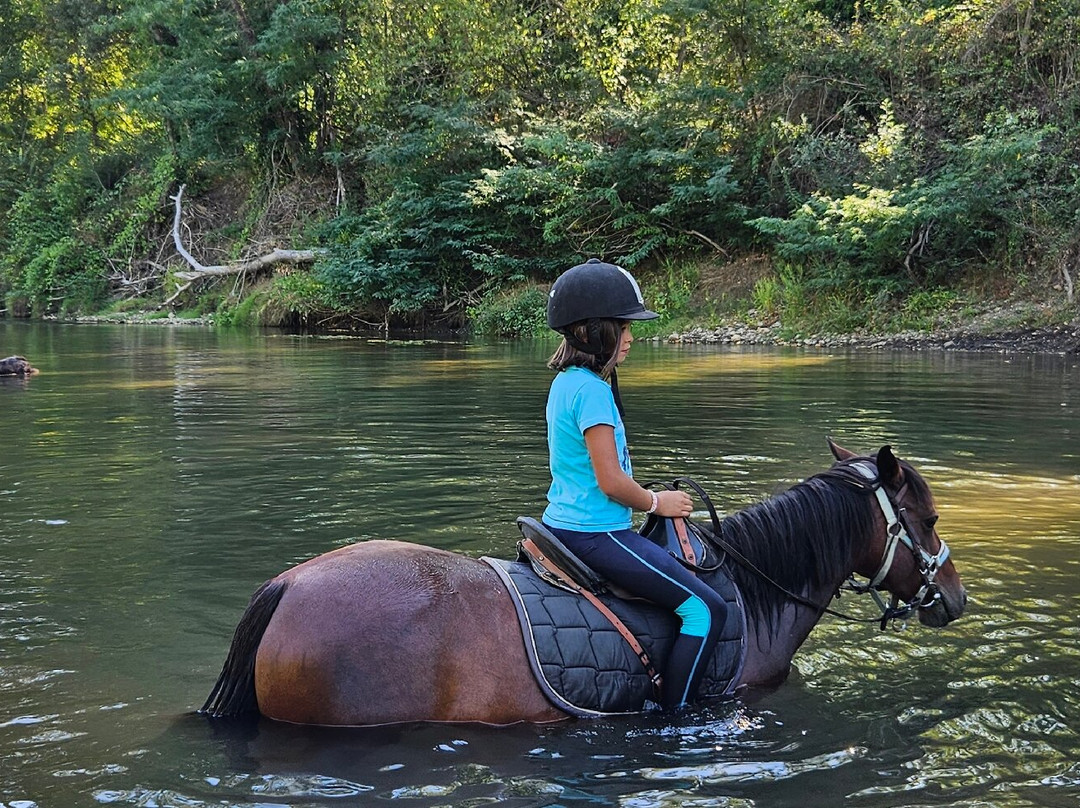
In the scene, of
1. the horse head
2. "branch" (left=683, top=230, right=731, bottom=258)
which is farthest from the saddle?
"branch" (left=683, top=230, right=731, bottom=258)

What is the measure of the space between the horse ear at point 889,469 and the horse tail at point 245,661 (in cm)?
266

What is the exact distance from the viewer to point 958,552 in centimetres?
705

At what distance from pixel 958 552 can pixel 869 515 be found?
2.60 metres

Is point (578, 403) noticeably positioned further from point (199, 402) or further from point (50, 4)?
point (50, 4)

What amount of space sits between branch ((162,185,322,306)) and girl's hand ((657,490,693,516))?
3139 cm

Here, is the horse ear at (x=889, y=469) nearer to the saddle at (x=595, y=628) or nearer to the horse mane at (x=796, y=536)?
the horse mane at (x=796, y=536)

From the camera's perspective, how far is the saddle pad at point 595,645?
13.5 feet

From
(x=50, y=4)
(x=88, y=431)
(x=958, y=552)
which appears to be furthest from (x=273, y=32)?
(x=958, y=552)

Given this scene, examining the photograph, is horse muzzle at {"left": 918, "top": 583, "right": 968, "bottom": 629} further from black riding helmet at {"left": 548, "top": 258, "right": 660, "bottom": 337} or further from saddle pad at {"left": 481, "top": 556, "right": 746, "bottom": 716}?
black riding helmet at {"left": 548, "top": 258, "right": 660, "bottom": 337}

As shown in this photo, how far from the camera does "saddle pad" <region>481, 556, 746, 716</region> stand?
4.11 metres

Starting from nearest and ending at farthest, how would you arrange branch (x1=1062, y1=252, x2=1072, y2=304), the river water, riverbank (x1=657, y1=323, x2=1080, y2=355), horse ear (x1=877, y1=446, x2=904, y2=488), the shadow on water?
the shadow on water → the river water → horse ear (x1=877, y1=446, x2=904, y2=488) → riverbank (x1=657, y1=323, x2=1080, y2=355) → branch (x1=1062, y1=252, x2=1072, y2=304)

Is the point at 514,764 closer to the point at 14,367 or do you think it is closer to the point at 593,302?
the point at 593,302

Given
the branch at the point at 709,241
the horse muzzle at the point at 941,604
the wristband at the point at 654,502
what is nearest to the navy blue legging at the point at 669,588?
the wristband at the point at 654,502

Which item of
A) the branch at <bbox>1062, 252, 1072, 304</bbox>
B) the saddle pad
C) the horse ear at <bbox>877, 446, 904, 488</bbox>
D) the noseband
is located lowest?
the saddle pad
